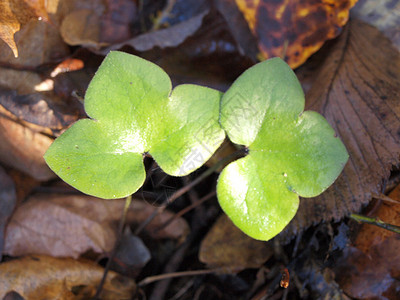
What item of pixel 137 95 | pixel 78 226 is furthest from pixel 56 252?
pixel 137 95

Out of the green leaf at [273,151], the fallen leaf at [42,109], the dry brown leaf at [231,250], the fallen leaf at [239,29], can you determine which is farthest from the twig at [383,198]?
the fallen leaf at [42,109]

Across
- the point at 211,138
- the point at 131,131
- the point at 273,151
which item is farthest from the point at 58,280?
the point at 273,151

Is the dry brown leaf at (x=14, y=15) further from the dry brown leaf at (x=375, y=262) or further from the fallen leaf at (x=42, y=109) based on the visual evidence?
the dry brown leaf at (x=375, y=262)

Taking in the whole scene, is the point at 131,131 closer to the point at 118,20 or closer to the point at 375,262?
the point at 118,20

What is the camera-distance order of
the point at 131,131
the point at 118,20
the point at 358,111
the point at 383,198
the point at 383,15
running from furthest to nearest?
the point at 118,20 → the point at 383,15 → the point at 358,111 → the point at 383,198 → the point at 131,131

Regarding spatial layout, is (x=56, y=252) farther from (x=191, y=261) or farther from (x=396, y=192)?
(x=396, y=192)

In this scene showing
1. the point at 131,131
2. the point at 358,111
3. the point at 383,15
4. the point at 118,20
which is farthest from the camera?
the point at 118,20

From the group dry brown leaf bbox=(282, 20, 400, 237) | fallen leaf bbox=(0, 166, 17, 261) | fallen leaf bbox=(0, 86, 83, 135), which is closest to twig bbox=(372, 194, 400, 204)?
dry brown leaf bbox=(282, 20, 400, 237)

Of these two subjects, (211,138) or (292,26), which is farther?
(292,26)
